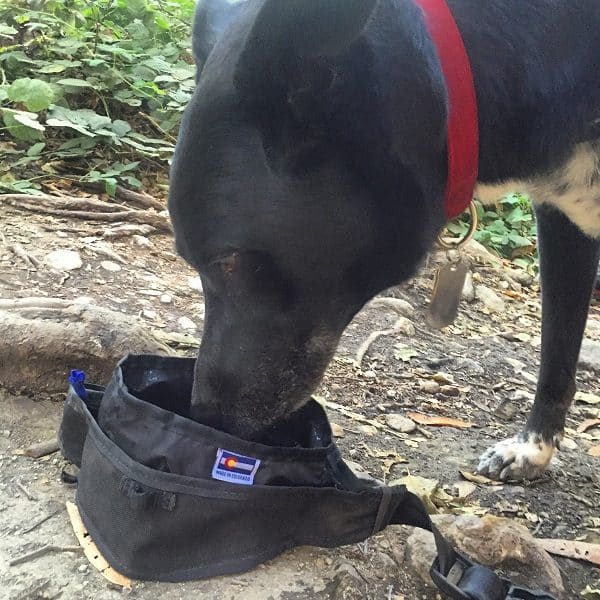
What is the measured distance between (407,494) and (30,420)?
3.39 feet

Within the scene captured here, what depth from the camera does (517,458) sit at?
2.32m

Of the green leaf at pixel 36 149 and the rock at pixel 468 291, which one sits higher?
the green leaf at pixel 36 149

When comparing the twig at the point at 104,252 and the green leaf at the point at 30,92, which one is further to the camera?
the green leaf at the point at 30,92

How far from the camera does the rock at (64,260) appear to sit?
293 cm

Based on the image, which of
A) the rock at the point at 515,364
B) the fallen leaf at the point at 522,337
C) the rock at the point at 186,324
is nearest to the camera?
the rock at the point at 186,324

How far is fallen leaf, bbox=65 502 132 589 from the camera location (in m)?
1.50

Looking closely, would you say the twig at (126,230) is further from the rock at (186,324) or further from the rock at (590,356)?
the rock at (590,356)

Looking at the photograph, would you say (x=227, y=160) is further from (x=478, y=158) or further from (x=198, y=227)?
(x=478, y=158)

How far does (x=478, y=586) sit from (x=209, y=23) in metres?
1.38

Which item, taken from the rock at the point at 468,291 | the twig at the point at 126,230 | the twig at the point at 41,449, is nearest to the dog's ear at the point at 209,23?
the twig at the point at 41,449

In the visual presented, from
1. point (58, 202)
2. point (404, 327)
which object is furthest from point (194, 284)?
point (404, 327)

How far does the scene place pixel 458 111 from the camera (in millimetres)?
1516

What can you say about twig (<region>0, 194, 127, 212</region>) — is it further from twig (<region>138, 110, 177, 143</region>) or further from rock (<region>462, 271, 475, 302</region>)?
rock (<region>462, 271, 475, 302</region>)

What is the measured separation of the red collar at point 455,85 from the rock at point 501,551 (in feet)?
2.73
